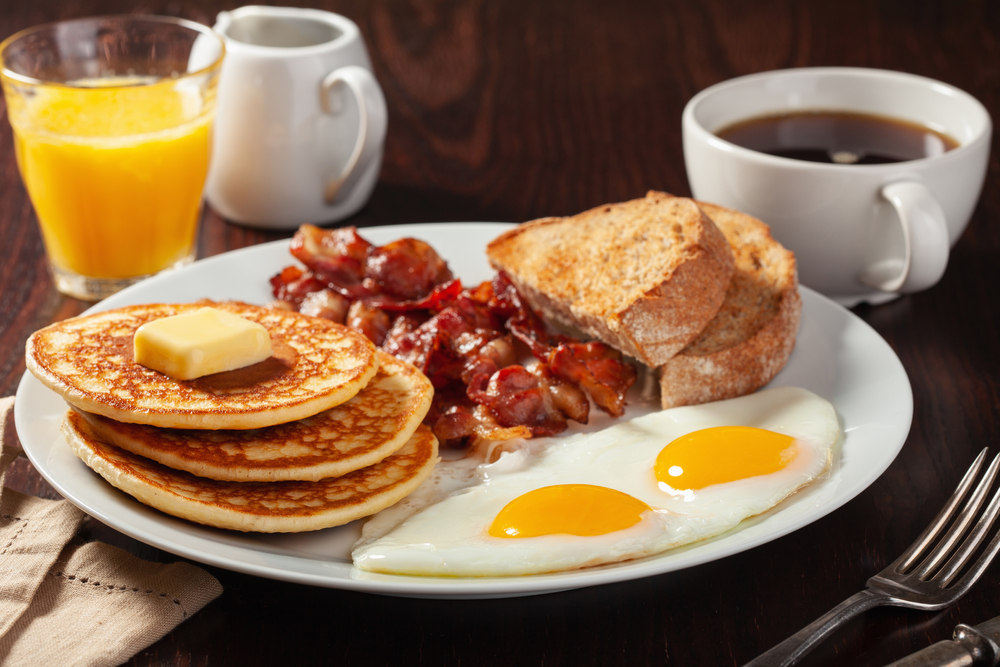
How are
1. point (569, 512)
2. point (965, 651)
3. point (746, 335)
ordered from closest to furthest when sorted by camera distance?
point (965, 651), point (569, 512), point (746, 335)

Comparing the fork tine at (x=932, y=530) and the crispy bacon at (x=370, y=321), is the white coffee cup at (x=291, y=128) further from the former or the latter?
the fork tine at (x=932, y=530)

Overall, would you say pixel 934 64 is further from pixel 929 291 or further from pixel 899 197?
pixel 899 197

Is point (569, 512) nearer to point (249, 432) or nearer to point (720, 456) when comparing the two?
point (720, 456)

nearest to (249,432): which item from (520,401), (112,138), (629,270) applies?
(520,401)

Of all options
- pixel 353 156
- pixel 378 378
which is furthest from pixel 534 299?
pixel 353 156

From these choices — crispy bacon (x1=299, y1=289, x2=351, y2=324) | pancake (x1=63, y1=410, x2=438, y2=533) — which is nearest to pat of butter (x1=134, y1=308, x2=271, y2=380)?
pancake (x1=63, y1=410, x2=438, y2=533)

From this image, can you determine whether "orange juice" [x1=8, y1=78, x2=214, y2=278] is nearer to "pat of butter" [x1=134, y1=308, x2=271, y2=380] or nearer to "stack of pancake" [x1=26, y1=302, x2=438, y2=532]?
"stack of pancake" [x1=26, y1=302, x2=438, y2=532]

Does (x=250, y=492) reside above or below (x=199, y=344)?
below
